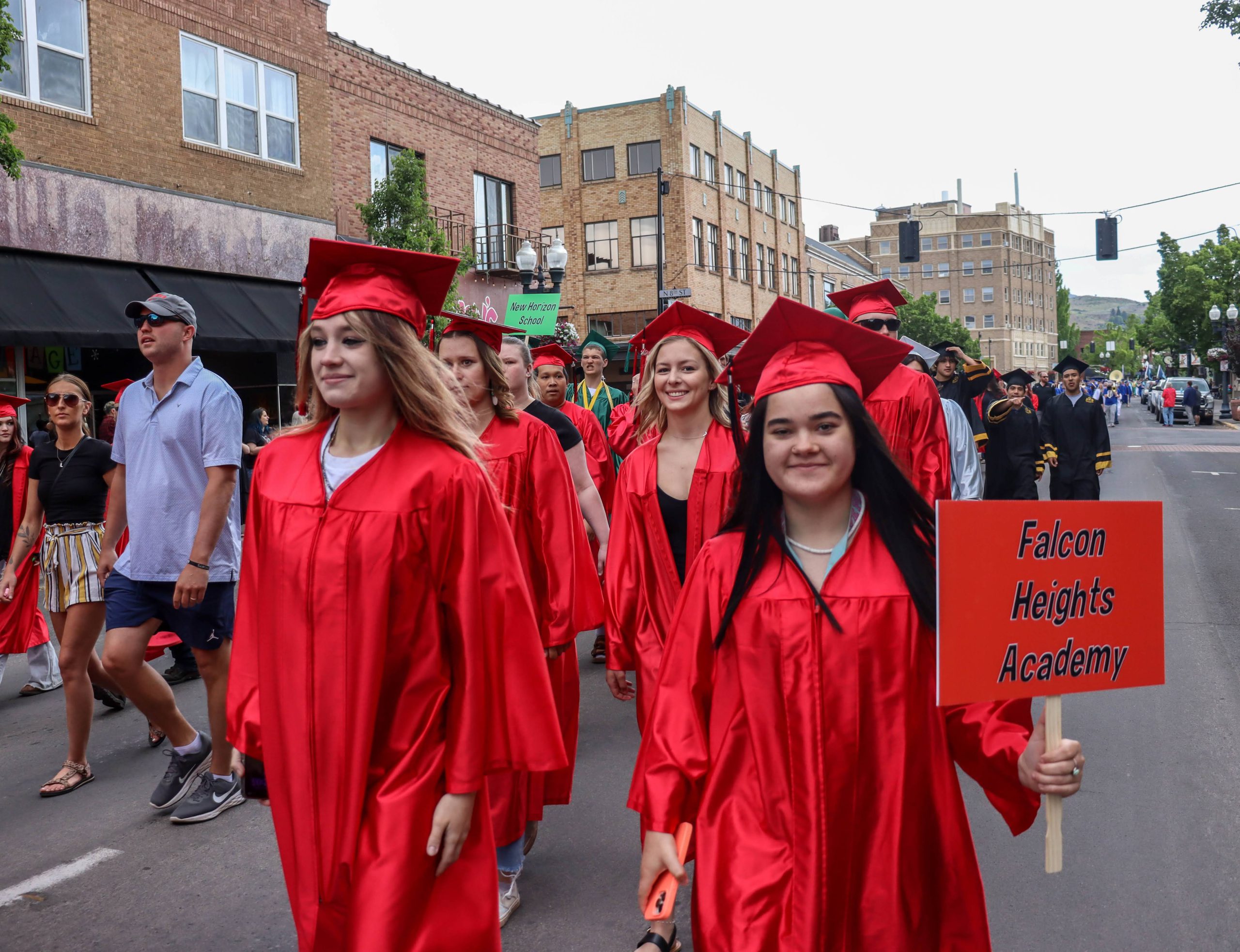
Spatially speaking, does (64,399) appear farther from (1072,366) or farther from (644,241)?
(644,241)

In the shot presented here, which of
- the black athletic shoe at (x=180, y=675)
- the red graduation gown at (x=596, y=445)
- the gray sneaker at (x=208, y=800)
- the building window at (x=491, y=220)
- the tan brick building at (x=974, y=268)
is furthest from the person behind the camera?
the tan brick building at (x=974, y=268)

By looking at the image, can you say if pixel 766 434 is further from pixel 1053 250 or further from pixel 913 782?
pixel 1053 250

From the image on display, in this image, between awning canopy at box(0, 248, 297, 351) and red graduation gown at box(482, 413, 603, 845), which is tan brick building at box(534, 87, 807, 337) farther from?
red graduation gown at box(482, 413, 603, 845)

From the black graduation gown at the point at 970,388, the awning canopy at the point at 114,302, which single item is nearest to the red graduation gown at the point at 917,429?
the black graduation gown at the point at 970,388

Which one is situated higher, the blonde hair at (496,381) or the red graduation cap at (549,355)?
the red graduation cap at (549,355)

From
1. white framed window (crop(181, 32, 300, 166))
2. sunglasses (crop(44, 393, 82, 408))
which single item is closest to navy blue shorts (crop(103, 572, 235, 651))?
sunglasses (crop(44, 393, 82, 408))

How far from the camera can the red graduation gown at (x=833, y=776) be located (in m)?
2.27

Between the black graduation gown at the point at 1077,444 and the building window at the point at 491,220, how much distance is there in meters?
15.4

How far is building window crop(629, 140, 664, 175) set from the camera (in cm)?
4300

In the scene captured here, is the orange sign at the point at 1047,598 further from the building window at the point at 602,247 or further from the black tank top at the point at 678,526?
the building window at the point at 602,247

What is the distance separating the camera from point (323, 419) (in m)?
2.91

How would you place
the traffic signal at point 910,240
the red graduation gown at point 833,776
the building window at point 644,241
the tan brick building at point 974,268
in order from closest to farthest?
the red graduation gown at point 833,776 < the traffic signal at point 910,240 < the building window at point 644,241 < the tan brick building at point 974,268

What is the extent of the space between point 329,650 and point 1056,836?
1563mm

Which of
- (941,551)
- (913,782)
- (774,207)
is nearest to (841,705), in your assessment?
(913,782)
